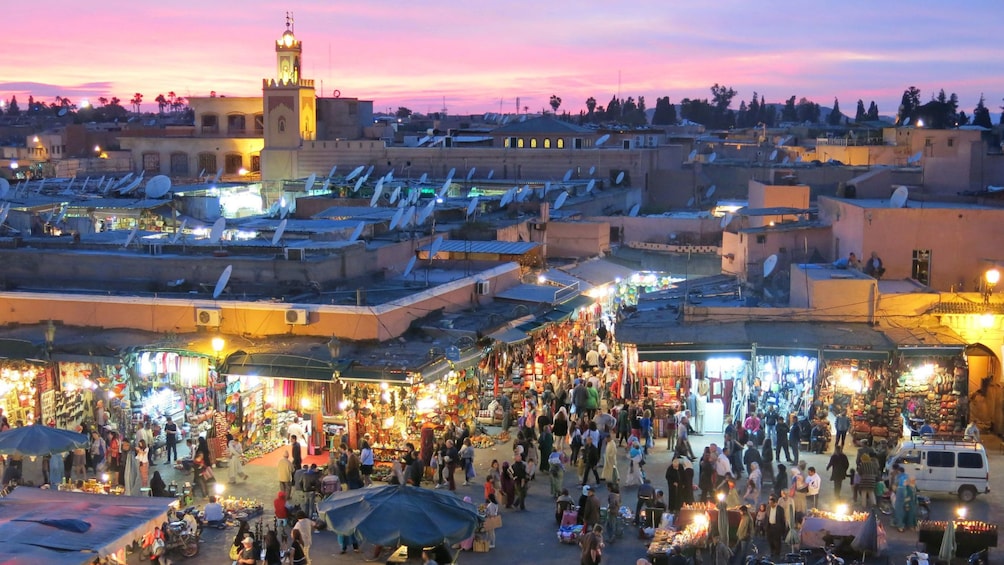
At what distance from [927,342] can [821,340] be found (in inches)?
64.3

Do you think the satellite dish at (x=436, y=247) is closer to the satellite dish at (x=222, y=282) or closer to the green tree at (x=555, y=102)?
the satellite dish at (x=222, y=282)

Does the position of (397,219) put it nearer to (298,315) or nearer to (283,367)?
(298,315)

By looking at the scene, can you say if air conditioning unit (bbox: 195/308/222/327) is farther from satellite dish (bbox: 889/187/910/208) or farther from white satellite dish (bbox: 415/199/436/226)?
satellite dish (bbox: 889/187/910/208)

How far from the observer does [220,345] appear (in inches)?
709

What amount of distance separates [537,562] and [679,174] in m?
32.5

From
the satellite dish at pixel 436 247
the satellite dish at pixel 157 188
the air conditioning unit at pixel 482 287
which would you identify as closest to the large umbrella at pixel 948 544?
the air conditioning unit at pixel 482 287

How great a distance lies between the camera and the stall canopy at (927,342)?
60.7 feet

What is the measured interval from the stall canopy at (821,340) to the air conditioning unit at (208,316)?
8.65m

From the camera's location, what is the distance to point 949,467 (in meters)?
15.9

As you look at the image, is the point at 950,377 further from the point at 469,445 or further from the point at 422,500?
the point at 422,500

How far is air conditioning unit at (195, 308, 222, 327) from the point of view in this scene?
60.8ft

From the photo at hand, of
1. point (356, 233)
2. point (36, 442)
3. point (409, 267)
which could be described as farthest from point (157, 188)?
point (36, 442)

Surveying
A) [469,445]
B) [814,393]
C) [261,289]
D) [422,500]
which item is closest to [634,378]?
[814,393]

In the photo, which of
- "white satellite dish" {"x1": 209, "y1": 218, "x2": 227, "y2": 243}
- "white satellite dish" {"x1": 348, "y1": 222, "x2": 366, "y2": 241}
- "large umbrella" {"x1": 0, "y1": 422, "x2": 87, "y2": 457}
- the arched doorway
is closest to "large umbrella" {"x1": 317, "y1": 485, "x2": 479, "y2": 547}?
"large umbrella" {"x1": 0, "y1": 422, "x2": 87, "y2": 457}
